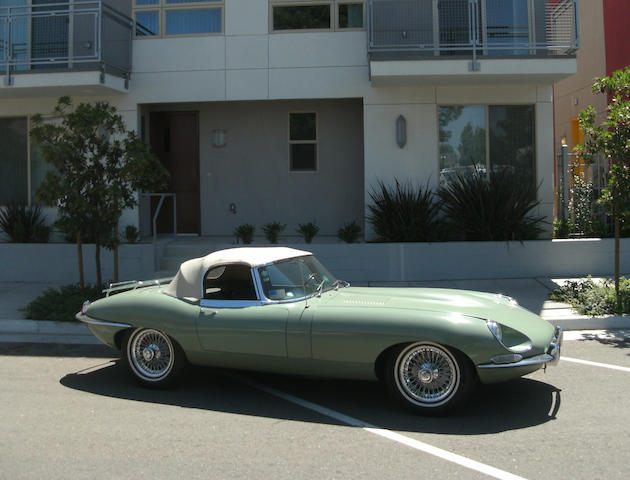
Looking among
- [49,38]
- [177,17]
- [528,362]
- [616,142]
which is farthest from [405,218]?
[49,38]

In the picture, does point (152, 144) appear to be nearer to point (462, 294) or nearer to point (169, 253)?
point (169, 253)

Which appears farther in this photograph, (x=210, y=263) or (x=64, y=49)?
(x=64, y=49)

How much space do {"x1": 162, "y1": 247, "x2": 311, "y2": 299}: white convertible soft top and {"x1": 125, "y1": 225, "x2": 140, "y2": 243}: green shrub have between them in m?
6.20

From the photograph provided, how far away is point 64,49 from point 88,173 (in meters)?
4.95

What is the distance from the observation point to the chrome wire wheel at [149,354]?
18.6 ft

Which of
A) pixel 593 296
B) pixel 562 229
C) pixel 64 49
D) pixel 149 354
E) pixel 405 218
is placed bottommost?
pixel 149 354

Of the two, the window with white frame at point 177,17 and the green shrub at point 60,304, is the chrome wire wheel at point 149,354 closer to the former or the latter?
the green shrub at point 60,304

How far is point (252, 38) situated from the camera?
12203mm

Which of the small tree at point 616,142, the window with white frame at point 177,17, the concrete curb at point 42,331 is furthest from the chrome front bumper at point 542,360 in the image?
the window with white frame at point 177,17

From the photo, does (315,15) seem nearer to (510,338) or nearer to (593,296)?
(593,296)

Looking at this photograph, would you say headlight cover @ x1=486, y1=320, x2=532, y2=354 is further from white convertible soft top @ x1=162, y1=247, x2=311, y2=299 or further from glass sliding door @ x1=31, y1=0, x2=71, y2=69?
glass sliding door @ x1=31, y1=0, x2=71, y2=69

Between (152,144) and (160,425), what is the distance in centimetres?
990

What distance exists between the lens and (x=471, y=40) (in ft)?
36.0

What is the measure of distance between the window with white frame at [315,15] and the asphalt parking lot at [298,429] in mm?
8176
